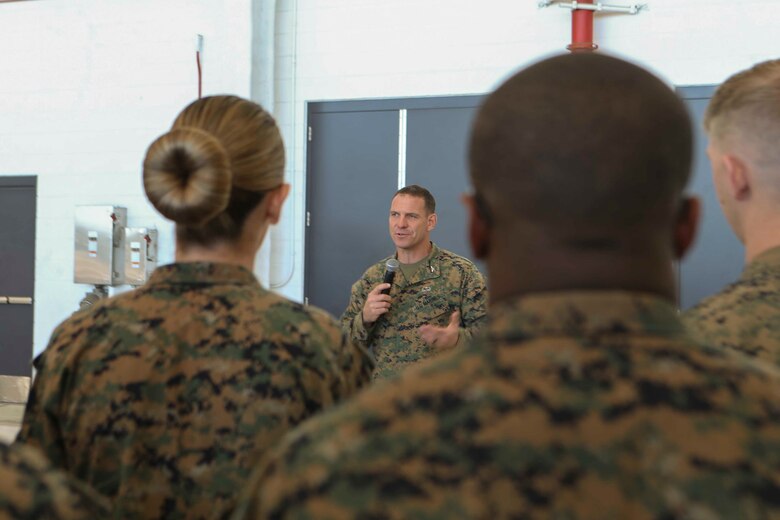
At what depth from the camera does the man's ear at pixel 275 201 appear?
57.9 inches

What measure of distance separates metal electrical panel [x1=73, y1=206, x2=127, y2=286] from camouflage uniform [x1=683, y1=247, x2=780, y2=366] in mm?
4835

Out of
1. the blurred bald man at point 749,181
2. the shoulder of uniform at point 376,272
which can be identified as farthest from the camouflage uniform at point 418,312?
the blurred bald man at point 749,181

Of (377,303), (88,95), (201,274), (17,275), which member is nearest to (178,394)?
(201,274)

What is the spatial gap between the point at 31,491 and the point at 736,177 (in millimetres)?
1191

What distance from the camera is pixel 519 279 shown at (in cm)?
77

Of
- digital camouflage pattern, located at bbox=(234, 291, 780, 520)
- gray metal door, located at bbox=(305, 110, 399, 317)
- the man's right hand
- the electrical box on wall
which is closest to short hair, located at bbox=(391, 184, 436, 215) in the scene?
the man's right hand

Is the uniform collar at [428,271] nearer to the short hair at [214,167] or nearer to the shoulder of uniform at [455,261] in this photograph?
the shoulder of uniform at [455,261]

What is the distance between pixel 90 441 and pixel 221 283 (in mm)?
317

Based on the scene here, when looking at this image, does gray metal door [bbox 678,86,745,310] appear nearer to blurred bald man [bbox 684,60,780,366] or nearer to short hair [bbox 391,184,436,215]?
short hair [bbox 391,184,436,215]

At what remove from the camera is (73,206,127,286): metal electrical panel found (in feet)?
18.6

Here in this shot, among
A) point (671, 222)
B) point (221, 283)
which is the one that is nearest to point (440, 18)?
point (221, 283)

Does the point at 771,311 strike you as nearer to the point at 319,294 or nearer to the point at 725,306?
the point at 725,306

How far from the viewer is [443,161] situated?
5281 mm

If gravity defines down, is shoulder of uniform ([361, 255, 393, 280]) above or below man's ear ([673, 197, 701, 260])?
below
